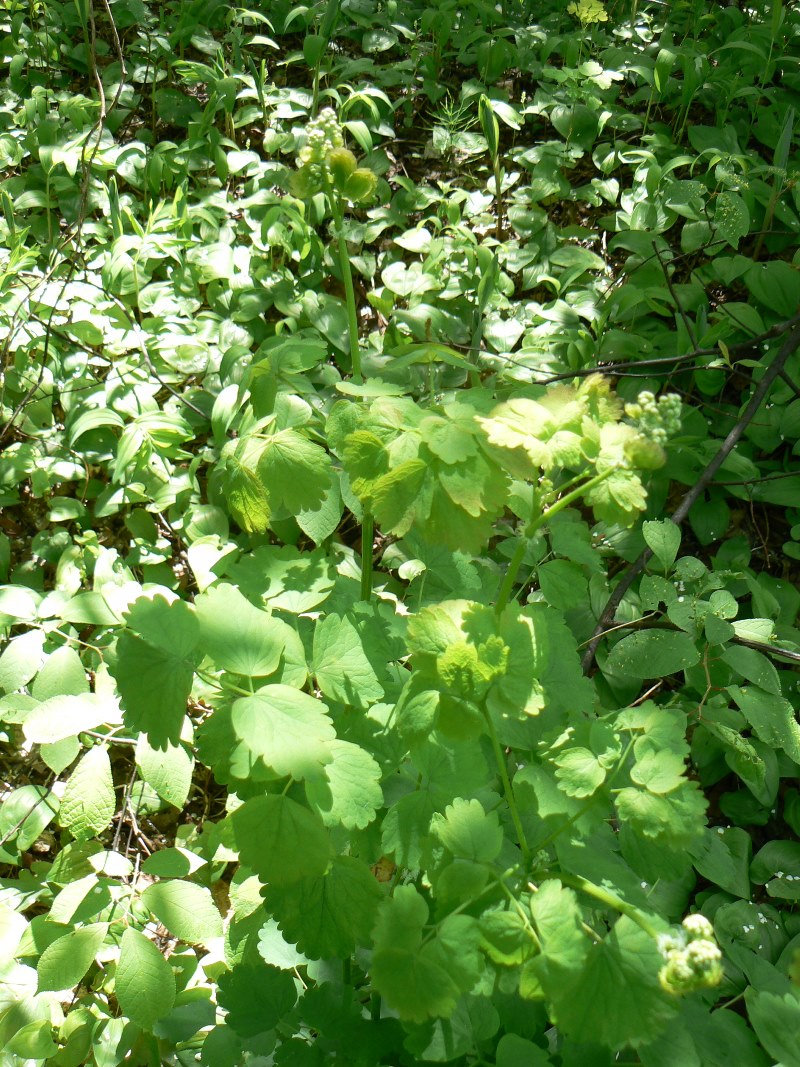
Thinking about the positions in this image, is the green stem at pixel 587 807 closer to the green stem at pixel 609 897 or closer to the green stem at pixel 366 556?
the green stem at pixel 609 897

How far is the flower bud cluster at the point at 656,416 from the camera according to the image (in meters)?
0.87

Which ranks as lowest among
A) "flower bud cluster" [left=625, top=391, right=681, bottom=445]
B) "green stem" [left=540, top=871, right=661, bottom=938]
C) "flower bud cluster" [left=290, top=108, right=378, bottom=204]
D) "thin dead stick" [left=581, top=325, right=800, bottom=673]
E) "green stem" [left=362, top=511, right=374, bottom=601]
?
"thin dead stick" [left=581, top=325, right=800, bottom=673]

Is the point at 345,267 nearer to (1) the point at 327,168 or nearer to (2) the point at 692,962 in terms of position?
(1) the point at 327,168

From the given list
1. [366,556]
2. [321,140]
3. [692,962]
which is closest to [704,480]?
[366,556]

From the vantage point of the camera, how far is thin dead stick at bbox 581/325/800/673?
1.84 m

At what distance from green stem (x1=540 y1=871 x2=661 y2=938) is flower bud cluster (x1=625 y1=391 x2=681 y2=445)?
1.63 ft

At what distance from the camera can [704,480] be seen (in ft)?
6.47

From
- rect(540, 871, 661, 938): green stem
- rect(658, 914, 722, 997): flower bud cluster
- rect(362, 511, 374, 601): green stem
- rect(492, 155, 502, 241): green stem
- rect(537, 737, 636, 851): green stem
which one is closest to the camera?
rect(658, 914, 722, 997): flower bud cluster

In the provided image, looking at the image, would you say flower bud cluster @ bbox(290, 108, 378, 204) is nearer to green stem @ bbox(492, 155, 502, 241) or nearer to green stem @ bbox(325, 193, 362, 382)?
green stem @ bbox(325, 193, 362, 382)

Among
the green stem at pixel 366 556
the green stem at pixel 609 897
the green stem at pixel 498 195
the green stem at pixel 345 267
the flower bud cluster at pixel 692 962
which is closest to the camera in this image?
the flower bud cluster at pixel 692 962

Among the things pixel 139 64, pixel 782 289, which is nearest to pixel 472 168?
pixel 782 289

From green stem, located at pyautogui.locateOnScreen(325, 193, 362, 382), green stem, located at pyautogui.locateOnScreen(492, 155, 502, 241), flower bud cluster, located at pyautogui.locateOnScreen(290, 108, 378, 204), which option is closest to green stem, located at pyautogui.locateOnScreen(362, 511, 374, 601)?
green stem, located at pyautogui.locateOnScreen(325, 193, 362, 382)

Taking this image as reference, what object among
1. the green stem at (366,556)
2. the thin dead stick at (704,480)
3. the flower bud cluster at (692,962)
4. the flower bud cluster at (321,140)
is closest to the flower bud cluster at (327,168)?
the flower bud cluster at (321,140)

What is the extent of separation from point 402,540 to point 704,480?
2.37ft
